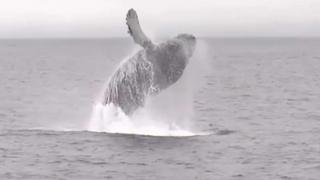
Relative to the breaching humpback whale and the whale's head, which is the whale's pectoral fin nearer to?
the breaching humpback whale

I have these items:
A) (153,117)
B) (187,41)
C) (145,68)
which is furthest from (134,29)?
(153,117)

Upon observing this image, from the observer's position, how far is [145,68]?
88.4 feet

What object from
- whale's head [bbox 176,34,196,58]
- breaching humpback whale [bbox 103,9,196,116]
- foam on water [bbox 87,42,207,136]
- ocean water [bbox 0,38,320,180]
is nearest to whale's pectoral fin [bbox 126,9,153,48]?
breaching humpback whale [bbox 103,9,196,116]

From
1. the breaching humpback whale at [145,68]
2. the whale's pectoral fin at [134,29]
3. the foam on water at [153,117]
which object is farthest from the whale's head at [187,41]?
the whale's pectoral fin at [134,29]

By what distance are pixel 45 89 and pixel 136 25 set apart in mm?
37710

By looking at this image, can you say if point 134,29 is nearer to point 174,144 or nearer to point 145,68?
point 145,68

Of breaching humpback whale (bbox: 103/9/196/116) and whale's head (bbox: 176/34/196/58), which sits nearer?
breaching humpback whale (bbox: 103/9/196/116)

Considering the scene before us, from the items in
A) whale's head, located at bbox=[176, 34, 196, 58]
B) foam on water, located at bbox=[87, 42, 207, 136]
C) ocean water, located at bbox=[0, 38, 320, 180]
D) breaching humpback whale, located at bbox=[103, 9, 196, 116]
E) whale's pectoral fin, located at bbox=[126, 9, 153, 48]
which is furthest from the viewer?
foam on water, located at bbox=[87, 42, 207, 136]

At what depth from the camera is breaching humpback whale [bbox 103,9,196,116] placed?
1046 inches

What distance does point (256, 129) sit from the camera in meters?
33.8

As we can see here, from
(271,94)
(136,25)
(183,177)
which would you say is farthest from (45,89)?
(183,177)

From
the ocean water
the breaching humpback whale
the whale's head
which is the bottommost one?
the ocean water

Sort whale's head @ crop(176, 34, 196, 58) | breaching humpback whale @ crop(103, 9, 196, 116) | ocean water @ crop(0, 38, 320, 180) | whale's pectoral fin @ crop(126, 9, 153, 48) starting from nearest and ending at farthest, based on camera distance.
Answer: ocean water @ crop(0, 38, 320, 180), whale's pectoral fin @ crop(126, 9, 153, 48), breaching humpback whale @ crop(103, 9, 196, 116), whale's head @ crop(176, 34, 196, 58)

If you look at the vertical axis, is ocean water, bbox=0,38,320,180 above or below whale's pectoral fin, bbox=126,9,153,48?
below
